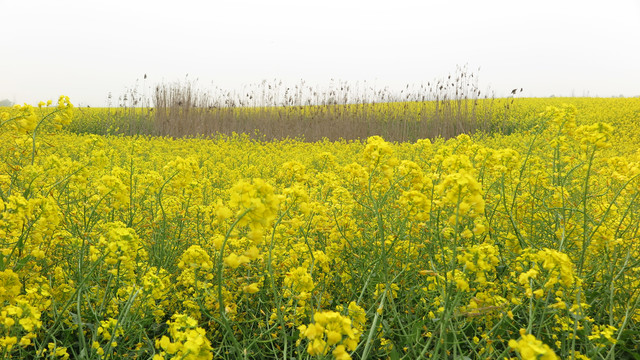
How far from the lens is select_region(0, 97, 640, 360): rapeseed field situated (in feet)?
4.69

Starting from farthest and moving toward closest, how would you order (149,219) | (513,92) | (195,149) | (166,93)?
1. (166,93)
2. (513,92)
3. (195,149)
4. (149,219)

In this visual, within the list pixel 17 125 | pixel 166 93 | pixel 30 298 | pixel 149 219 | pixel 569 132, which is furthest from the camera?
pixel 166 93

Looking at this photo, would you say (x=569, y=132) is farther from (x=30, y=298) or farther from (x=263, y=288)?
(x=30, y=298)

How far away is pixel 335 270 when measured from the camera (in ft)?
8.15

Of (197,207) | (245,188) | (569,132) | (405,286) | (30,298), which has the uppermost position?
(569,132)

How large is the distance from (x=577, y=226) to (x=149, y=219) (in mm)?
2547

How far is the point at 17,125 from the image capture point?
2.27 metres

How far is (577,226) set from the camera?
2.34 meters

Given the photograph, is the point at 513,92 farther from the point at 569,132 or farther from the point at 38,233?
the point at 38,233

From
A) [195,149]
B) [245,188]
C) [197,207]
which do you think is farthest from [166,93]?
[245,188]

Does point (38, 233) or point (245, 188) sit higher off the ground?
point (245, 188)

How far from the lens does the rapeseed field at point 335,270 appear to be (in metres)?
1.43

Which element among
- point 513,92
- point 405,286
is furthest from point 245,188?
point 513,92

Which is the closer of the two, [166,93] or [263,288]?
[263,288]
